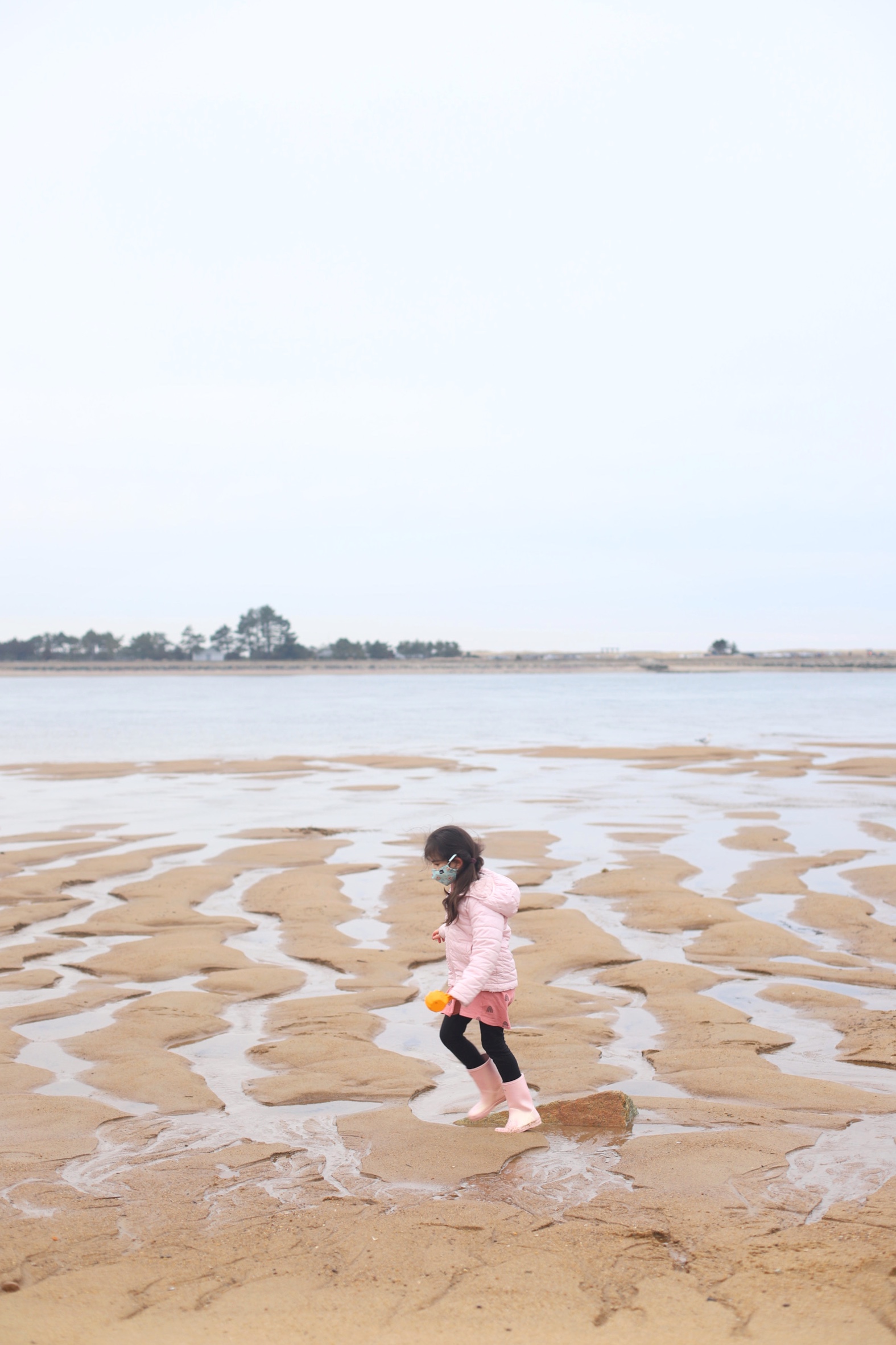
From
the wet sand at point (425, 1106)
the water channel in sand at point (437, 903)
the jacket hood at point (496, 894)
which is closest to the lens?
the wet sand at point (425, 1106)

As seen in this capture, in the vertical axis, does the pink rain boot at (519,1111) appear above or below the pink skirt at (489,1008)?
below

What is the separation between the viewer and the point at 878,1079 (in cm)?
578

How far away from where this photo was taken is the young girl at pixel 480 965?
16.6 feet

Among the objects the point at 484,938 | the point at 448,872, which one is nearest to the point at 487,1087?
the point at 484,938

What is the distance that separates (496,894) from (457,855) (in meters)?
0.29

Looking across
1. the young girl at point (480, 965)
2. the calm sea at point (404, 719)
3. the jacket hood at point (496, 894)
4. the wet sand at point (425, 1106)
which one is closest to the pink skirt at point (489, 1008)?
the young girl at point (480, 965)

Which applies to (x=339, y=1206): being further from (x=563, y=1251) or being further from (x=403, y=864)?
(x=403, y=864)

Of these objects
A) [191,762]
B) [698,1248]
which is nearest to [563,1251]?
[698,1248]

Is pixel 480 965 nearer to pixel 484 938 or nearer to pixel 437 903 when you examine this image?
pixel 484 938

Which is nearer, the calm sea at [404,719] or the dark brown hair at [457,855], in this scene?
the dark brown hair at [457,855]

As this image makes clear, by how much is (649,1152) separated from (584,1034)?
6.19 ft

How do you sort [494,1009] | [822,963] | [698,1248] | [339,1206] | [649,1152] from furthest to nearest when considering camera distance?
[822,963], [494,1009], [649,1152], [339,1206], [698,1248]

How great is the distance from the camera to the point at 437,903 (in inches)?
417

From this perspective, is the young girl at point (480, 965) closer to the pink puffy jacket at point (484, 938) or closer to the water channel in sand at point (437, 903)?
the pink puffy jacket at point (484, 938)
